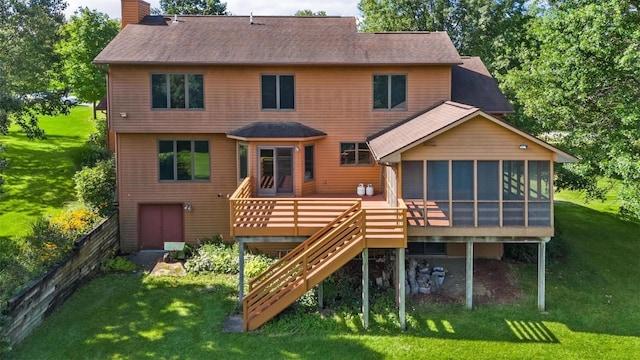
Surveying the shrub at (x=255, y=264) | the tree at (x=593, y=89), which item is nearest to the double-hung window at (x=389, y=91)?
the tree at (x=593, y=89)

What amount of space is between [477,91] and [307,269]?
10.4 m

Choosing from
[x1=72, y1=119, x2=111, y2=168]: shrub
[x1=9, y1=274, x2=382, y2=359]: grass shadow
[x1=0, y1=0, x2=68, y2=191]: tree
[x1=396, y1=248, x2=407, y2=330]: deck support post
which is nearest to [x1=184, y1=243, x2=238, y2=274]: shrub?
[x1=9, y1=274, x2=382, y2=359]: grass shadow

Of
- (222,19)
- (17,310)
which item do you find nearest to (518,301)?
(17,310)

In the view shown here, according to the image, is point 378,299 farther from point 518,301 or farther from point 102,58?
point 102,58

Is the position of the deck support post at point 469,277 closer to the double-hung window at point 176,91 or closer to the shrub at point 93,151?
the double-hung window at point 176,91

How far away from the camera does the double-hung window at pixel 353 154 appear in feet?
58.9

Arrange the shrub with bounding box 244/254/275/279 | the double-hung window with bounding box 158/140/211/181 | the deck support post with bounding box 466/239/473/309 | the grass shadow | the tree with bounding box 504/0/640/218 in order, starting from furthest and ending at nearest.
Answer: the double-hung window with bounding box 158/140/211/181
the tree with bounding box 504/0/640/218
the shrub with bounding box 244/254/275/279
the deck support post with bounding box 466/239/473/309
the grass shadow

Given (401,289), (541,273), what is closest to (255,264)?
(401,289)

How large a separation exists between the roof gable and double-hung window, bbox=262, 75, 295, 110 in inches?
127

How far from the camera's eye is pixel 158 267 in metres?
16.5

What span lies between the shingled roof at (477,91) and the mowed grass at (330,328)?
603cm

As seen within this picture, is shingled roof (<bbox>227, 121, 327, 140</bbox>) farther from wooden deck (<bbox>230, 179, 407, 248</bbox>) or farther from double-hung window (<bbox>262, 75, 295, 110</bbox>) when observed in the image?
wooden deck (<bbox>230, 179, 407, 248</bbox>)

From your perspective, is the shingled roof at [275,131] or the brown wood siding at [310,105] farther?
the brown wood siding at [310,105]

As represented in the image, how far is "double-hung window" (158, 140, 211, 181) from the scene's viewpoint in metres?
18.0
